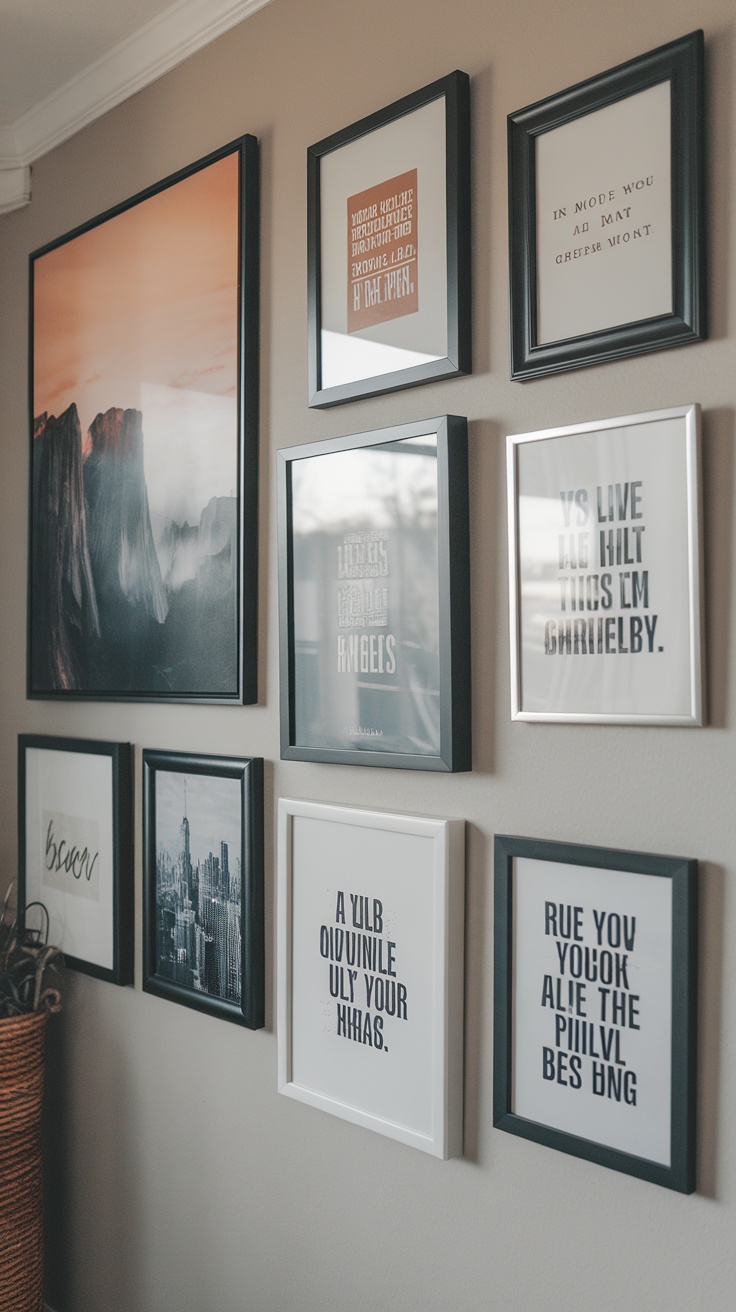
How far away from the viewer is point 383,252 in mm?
1408

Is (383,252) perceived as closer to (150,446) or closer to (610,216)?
(610,216)

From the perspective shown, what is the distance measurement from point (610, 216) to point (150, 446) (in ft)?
3.18

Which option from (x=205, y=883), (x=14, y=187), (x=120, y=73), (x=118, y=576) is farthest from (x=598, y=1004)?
(x=14, y=187)

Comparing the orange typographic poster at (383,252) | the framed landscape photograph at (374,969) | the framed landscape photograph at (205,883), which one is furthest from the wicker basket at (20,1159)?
the orange typographic poster at (383,252)

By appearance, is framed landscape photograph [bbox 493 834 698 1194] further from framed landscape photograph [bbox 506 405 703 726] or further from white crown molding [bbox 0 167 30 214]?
white crown molding [bbox 0 167 30 214]

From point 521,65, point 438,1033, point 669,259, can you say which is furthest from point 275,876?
point 521,65

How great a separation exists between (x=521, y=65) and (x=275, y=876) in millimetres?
1175

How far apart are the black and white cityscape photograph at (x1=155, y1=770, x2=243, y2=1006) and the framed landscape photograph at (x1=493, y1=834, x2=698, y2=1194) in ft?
1.83

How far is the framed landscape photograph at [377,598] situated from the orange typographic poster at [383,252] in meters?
0.18

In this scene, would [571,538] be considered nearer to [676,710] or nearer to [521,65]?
[676,710]

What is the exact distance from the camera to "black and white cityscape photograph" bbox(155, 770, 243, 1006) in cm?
165

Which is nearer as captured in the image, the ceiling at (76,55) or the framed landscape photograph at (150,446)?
the framed landscape photograph at (150,446)

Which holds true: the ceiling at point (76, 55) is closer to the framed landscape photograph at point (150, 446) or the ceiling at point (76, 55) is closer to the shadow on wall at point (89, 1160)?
the framed landscape photograph at point (150, 446)

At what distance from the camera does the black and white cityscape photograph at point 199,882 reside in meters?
1.65
